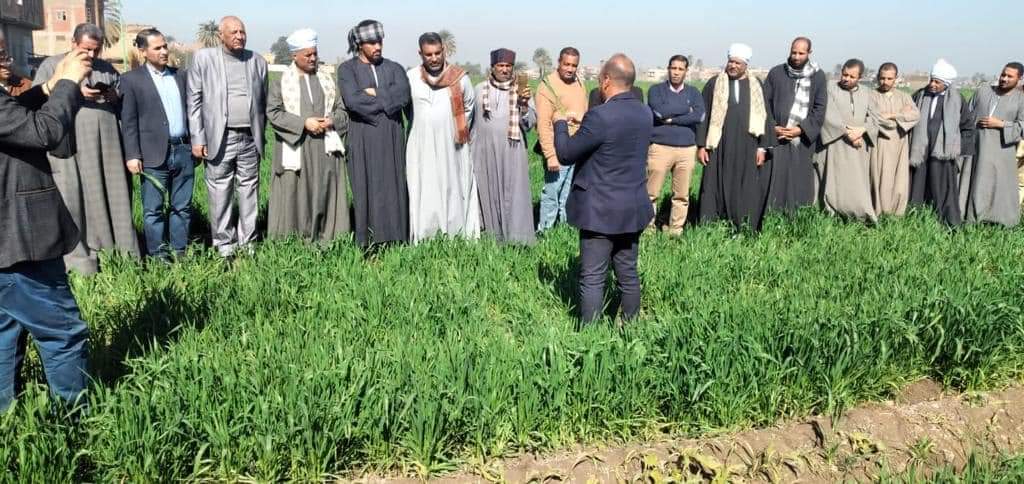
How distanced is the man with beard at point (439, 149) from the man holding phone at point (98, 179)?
81.5 inches

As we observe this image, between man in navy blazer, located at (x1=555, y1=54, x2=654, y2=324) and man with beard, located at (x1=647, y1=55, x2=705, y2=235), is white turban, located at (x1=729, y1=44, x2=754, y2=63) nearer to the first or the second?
man with beard, located at (x1=647, y1=55, x2=705, y2=235)

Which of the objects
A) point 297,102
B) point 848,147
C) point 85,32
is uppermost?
point 85,32

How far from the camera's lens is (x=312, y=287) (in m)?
4.73

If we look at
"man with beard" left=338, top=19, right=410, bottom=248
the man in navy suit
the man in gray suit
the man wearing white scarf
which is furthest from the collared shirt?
"man with beard" left=338, top=19, right=410, bottom=248

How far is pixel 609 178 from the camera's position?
3.99m

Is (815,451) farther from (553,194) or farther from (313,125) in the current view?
(313,125)

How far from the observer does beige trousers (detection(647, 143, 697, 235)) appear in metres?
6.57

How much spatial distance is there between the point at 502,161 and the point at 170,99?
2523 mm

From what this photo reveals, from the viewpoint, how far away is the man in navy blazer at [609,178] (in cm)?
385

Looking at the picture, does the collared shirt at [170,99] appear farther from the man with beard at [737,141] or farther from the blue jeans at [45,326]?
the man with beard at [737,141]

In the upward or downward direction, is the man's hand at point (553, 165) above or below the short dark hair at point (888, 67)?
below

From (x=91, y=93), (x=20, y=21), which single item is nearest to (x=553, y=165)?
(x=91, y=93)

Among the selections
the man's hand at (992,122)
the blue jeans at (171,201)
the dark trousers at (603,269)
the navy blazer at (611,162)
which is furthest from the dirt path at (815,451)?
the man's hand at (992,122)

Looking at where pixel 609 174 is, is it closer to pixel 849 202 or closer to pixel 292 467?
pixel 292 467
